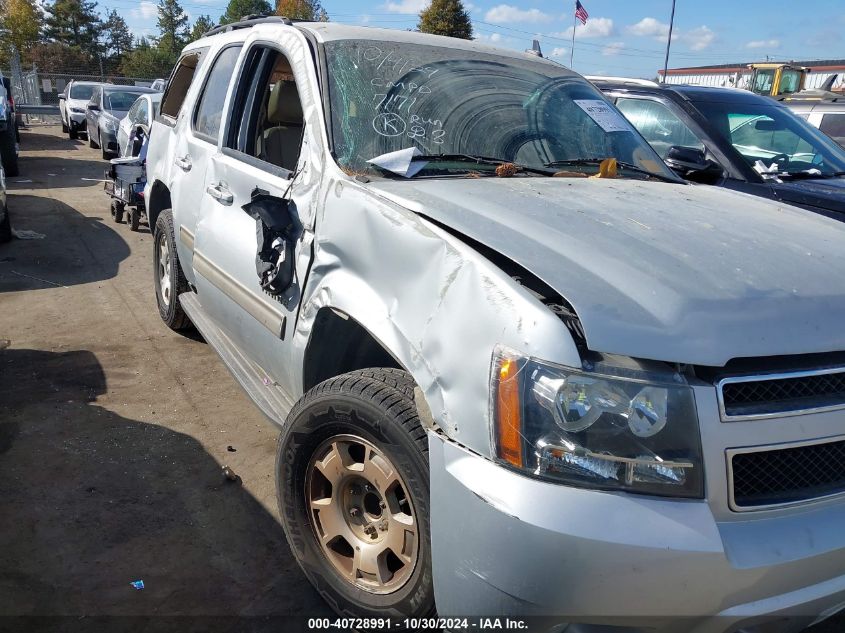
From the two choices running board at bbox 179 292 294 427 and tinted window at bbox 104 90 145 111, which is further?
tinted window at bbox 104 90 145 111

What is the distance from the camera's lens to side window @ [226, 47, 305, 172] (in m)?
3.65

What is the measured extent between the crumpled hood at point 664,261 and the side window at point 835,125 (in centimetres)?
760

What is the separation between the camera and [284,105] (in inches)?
148

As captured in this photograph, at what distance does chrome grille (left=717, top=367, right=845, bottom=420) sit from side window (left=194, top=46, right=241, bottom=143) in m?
3.07

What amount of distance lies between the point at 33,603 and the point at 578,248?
2269 millimetres

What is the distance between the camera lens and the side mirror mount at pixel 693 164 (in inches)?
207

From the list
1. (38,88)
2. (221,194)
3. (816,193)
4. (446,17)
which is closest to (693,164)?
(816,193)

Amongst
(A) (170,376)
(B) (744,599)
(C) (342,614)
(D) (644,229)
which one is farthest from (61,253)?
(B) (744,599)

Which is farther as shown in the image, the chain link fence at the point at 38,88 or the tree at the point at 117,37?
the tree at the point at 117,37

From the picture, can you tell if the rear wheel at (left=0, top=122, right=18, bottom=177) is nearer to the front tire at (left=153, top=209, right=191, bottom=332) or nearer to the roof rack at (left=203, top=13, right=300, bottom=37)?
the front tire at (left=153, top=209, right=191, bottom=332)

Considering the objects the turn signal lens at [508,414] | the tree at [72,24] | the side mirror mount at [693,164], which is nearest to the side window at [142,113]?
the side mirror mount at [693,164]

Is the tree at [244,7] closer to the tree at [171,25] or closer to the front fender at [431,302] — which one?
the tree at [171,25]

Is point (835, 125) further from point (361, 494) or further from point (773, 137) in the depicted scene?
point (361, 494)

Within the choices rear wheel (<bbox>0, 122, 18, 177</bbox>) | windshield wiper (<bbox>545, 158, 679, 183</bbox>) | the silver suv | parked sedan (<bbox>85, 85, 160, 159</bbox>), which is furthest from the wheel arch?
parked sedan (<bbox>85, 85, 160, 159</bbox>)
